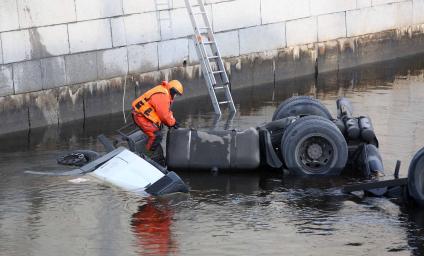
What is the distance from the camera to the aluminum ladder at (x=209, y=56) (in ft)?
76.9

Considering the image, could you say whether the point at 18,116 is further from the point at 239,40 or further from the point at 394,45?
the point at 394,45

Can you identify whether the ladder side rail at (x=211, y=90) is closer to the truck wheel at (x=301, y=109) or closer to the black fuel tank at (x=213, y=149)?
the truck wheel at (x=301, y=109)

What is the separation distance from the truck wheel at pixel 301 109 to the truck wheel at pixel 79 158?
3411 mm

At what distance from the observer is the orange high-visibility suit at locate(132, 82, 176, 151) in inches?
693

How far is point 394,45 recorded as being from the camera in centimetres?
3116

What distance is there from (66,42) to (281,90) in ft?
21.0

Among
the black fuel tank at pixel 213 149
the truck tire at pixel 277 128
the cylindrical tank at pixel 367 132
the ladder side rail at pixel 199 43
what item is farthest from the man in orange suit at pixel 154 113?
the ladder side rail at pixel 199 43

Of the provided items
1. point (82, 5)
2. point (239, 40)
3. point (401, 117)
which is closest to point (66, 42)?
point (82, 5)

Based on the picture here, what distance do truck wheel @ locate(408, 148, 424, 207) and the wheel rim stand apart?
2.18 m

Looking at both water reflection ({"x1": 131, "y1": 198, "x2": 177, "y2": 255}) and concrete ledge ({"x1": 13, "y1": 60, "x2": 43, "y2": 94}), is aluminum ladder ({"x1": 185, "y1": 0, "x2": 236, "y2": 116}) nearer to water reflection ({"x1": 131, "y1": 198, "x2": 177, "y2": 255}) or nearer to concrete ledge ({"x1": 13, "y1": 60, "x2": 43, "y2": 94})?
concrete ledge ({"x1": 13, "y1": 60, "x2": 43, "y2": 94})

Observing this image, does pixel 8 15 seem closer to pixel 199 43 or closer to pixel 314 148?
pixel 199 43

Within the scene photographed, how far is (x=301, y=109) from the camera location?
18.9m

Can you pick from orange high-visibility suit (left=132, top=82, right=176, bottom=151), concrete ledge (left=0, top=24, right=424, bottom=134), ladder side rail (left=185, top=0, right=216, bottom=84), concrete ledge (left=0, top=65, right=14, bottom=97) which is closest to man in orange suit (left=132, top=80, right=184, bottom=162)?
orange high-visibility suit (left=132, top=82, right=176, bottom=151)

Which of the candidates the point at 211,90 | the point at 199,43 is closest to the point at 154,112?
the point at 211,90
